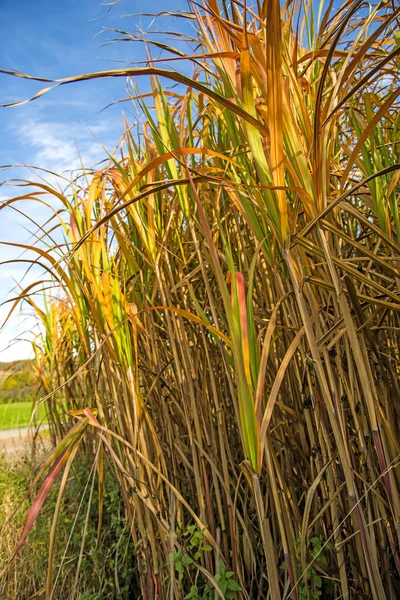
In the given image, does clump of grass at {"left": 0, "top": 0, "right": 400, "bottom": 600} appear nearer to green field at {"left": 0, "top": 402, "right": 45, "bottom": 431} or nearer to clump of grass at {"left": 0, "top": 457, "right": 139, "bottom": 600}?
clump of grass at {"left": 0, "top": 457, "right": 139, "bottom": 600}

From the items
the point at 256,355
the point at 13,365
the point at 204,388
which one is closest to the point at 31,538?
the point at 13,365

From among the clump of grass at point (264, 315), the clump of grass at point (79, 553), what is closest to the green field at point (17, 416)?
the clump of grass at point (79, 553)

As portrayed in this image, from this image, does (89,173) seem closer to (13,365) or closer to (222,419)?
(222,419)

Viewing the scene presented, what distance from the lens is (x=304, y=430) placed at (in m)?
1.14

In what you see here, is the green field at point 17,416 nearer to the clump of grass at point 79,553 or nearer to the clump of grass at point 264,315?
the clump of grass at point 79,553

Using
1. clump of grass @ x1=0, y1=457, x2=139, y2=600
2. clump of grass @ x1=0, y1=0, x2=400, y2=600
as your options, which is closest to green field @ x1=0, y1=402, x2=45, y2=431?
clump of grass @ x1=0, y1=457, x2=139, y2=600

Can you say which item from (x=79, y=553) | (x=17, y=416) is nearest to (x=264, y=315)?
(x=79, y=553)

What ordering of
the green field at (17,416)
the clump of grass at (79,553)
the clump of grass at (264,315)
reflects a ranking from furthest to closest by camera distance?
1. the green field at (17,416)
2. the clump of grass at (79,553)
3. the clump of grass at (264,315)

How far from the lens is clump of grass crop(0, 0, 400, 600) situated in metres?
0.82

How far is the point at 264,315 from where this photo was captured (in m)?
1.21

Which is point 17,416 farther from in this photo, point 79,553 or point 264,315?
point 264,315

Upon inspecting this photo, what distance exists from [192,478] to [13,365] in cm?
163

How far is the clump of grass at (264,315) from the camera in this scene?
0.82 metres

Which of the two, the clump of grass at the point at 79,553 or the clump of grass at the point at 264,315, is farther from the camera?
the clump of grass at the point at 79,553
